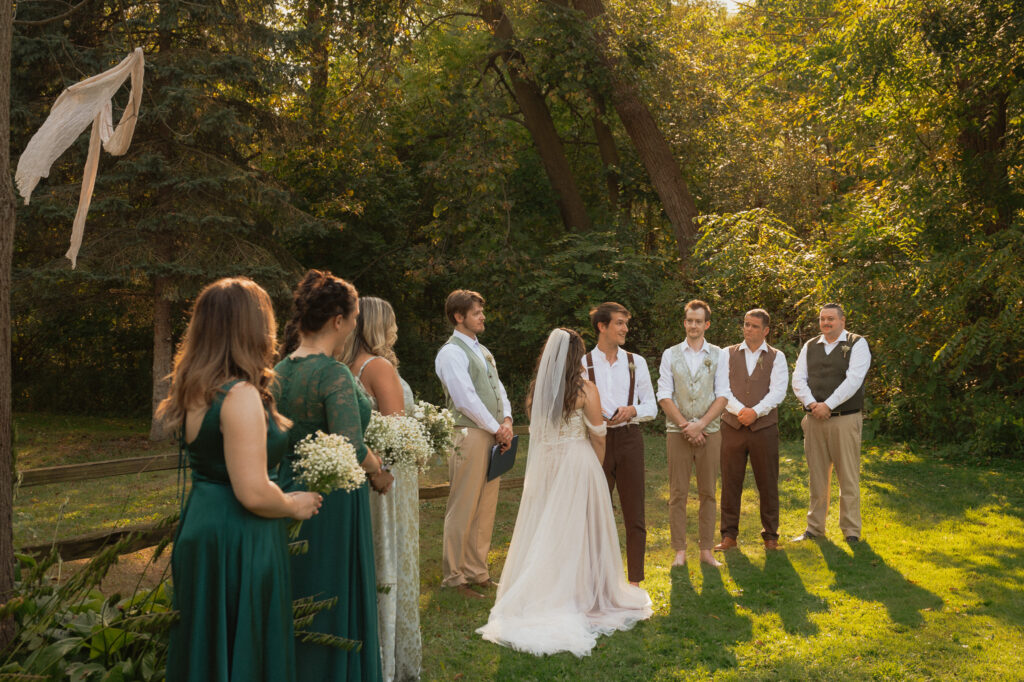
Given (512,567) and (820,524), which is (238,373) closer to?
(512,567)

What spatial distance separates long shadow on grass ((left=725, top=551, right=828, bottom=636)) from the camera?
5941 mm

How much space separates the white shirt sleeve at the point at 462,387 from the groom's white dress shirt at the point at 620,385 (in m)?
0.86

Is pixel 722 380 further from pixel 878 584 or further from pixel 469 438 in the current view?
pixel 469 438

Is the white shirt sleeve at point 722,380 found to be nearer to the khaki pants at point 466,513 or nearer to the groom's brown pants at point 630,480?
the groom's brown pants at point 630,480

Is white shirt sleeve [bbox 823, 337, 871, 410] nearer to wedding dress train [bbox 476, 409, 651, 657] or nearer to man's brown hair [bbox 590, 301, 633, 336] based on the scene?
man's brown hair [bbox 590, 301, 633, 336]

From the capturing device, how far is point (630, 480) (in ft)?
22.0

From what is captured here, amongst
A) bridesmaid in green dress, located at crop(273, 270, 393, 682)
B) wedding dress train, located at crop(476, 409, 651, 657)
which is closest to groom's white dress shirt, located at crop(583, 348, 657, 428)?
wedding dress train, located at crop(476, 409, 651, 657)

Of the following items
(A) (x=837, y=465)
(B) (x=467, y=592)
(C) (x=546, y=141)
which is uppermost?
(C) (x=546, y=141)

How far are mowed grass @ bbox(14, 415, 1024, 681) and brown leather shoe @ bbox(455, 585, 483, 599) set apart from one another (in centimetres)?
7

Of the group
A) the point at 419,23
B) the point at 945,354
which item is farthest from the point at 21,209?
the point at 945,354

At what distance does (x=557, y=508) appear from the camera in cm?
602

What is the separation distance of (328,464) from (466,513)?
11.5 ft

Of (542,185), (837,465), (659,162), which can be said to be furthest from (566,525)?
(542,185)

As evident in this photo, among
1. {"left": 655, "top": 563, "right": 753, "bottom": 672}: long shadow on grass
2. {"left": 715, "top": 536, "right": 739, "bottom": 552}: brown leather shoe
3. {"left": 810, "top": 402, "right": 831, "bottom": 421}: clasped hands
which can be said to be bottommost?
{"left": 655, "top": 563, "right": 753, "bottom": 672}: long shadow on grass
